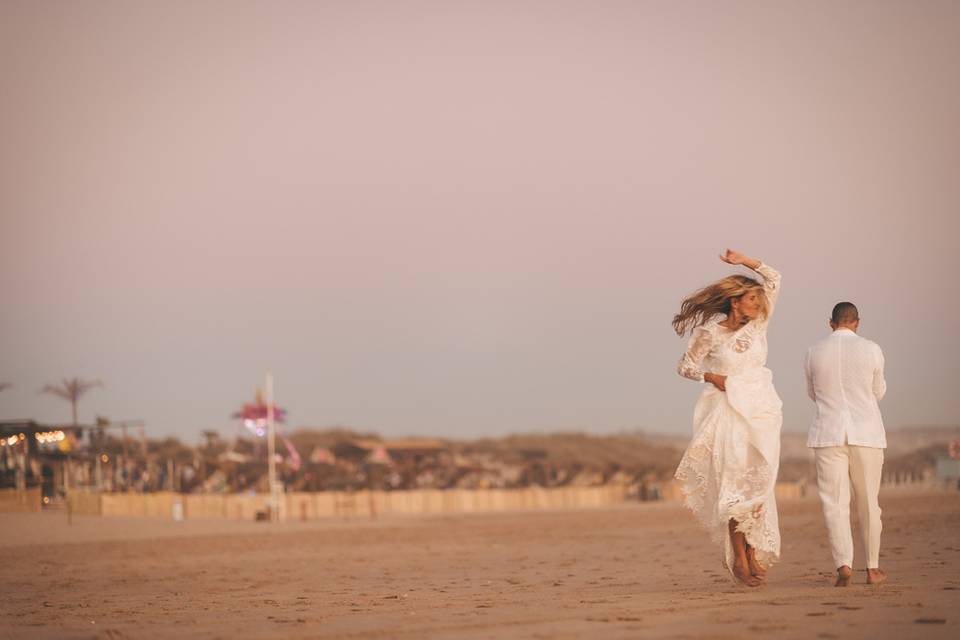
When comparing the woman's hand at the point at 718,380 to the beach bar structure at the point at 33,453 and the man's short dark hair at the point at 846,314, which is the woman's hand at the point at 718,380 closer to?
the man's short dark hair at the point at 846,314

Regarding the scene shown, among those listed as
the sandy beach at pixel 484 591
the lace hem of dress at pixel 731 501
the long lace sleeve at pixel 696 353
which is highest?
the long lace sleeve at pixel 696 353

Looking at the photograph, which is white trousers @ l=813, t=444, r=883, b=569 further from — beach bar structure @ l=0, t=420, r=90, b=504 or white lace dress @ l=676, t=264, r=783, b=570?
beach bar structure @ l=0, t=420, r=90, b=504

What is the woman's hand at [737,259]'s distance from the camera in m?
9.05

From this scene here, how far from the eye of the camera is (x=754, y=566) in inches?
352

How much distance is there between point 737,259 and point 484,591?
312 centimetres

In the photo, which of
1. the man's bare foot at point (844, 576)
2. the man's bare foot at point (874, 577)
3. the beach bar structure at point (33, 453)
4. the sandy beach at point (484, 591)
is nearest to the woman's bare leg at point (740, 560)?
the sandy beach at point (484, 591)

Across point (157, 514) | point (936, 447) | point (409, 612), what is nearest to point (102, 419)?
point (157, 514)

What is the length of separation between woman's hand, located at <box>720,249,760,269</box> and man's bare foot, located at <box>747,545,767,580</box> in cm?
192

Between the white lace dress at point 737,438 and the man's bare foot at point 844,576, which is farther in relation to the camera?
the white lace dress at point 737,438

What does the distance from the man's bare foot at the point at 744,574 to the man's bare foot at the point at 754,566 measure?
3cm

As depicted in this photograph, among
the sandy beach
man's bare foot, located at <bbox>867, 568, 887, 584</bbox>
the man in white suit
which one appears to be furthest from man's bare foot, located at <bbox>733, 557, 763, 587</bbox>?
man's bare foot, located at <bbox>867, 568, 887, 584</bbox>

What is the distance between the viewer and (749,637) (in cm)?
595

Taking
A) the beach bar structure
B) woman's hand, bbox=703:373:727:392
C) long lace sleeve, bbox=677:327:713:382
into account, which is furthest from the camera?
the beach bar structure

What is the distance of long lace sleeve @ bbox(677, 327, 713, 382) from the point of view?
930 centimetres
